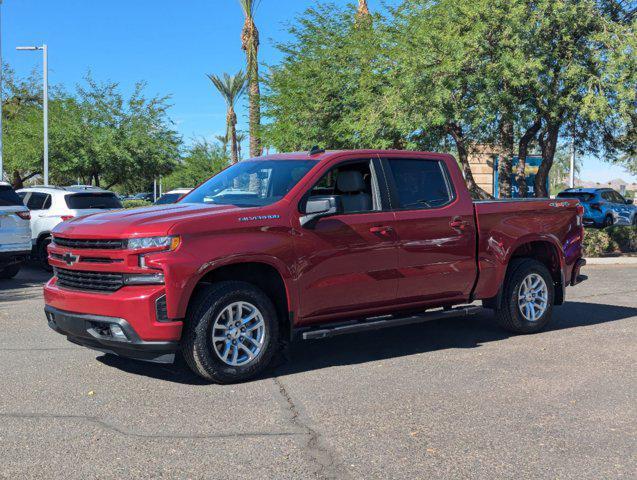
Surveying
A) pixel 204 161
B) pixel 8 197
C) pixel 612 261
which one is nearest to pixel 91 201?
pixel 8 197

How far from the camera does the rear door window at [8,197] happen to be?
12.5 metres

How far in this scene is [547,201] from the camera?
8492 millimetres

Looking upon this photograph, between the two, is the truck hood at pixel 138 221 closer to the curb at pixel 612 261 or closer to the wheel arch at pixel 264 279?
the wheel arch at pixel 264 279

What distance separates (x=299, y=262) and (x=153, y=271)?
1.29 m

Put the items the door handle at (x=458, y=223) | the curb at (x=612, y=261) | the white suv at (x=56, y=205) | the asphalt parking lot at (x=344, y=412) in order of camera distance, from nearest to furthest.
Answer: the asphalt parking lot at (x=344, y=412), the door handle at (x=458, y=223), the white suv at (x=56, y=205), the curb at (x=612, y=261)

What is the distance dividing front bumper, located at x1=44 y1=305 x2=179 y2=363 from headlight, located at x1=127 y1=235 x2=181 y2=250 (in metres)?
0.60

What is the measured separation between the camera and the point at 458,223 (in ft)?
24.7

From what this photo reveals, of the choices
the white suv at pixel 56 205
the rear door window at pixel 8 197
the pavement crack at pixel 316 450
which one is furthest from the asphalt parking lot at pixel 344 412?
the white suv at pixel 56 205

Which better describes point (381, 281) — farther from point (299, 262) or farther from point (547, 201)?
point (547, 201)

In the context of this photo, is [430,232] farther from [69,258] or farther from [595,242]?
[595,242]

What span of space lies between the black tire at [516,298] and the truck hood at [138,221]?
11.4ft

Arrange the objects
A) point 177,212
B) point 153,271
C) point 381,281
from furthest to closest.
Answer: point 381,281, point 177,212, point 153,271

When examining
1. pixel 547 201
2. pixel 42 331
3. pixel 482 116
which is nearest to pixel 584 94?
pixel 482 116

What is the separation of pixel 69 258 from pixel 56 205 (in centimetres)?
886
